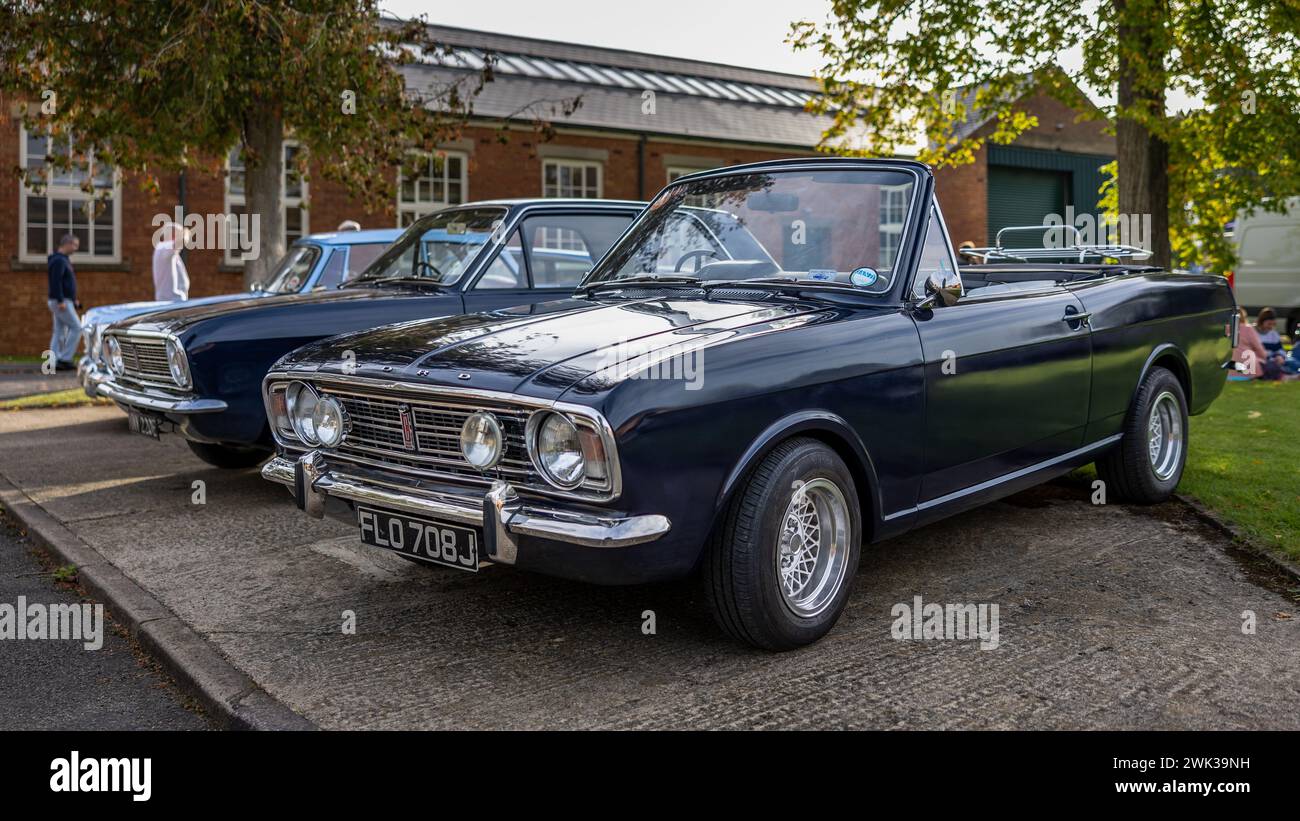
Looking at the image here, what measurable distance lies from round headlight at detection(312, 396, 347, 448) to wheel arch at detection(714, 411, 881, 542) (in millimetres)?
1499

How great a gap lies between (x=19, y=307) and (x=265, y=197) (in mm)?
7123

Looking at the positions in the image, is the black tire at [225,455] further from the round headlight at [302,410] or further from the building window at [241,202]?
the building window at [241,202]

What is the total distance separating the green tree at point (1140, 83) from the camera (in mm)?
12438

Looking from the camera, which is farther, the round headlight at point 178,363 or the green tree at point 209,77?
the green tree at point 209,77

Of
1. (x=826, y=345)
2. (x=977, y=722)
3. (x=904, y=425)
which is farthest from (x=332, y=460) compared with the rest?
(x=977, y=722)

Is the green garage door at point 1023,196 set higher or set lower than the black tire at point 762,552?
higher

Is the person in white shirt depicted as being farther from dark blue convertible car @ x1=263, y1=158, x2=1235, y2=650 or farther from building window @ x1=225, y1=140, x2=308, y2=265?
dark blue convertible car @ x1=263, y1=158, x2=1235, y2=650

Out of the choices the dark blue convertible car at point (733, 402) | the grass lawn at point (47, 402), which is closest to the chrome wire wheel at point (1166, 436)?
the dark blue convertible car at point (733, 402)

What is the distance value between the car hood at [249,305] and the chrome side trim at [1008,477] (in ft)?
11.3

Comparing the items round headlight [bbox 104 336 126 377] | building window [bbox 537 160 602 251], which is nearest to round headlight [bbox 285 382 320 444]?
round headlight [bbox 104 336 126 377]

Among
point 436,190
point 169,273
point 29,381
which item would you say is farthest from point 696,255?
point 436,190

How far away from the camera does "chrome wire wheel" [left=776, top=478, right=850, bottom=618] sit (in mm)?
3830

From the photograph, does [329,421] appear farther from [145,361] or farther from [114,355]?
[114,355]
